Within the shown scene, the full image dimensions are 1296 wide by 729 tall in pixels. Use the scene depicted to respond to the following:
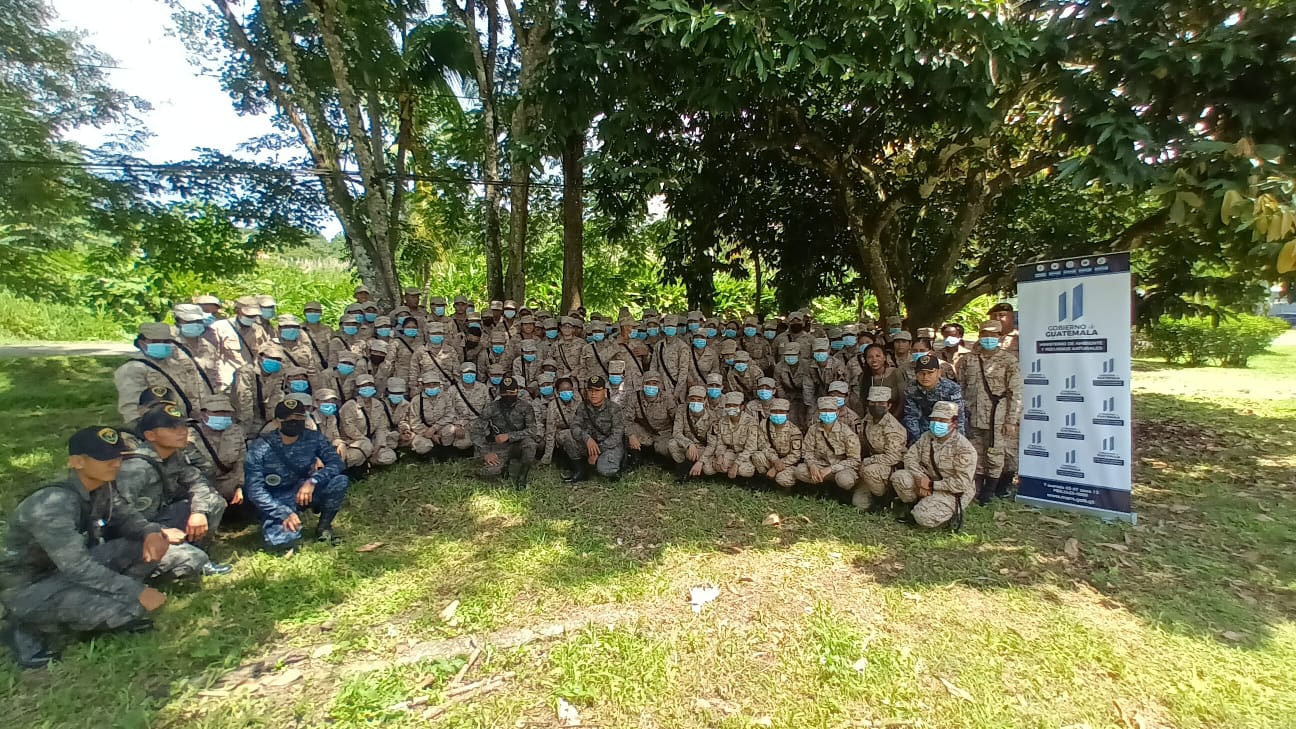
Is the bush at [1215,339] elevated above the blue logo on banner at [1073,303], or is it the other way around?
the blue logo on banner at [1073,303]

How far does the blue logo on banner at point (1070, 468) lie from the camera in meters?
5.57

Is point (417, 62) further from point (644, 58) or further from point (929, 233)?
point (929, 233)

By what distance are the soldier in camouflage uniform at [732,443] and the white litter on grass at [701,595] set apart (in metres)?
2.07

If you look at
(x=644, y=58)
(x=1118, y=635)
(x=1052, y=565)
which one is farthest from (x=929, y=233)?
(x=1118, y=635)

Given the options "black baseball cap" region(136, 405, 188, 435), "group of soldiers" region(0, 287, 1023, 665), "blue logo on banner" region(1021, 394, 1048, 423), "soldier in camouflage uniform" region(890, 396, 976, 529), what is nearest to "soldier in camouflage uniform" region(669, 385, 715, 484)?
"group of soldiers" region(0, 287, 1023, 665)

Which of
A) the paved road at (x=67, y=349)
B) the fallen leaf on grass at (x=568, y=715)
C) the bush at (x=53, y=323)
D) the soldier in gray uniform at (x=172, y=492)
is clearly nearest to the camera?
the fallen leaf on grass at (x=568, y=715)

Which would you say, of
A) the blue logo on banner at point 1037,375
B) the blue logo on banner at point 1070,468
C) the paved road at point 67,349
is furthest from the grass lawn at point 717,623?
the paved road at point 67,349

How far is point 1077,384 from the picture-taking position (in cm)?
554

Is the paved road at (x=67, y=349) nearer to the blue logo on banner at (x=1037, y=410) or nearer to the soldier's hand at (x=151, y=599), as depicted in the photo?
the soldier's hand at (x=151, y=599)

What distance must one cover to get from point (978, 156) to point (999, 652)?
7568 mm

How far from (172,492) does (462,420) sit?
302 centimetres

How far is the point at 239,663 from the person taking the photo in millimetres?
3498

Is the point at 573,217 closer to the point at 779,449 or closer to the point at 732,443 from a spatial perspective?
the point at 732,443

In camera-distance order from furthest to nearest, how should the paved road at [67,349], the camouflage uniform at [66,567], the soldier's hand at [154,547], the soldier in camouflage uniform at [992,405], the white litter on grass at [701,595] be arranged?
the paved road at [67,349] → the soldier in camouflage uniform at [992,405] → the white litter on grass at [701,595] → the soldier's hand at [154,547] → the camouflage uniform at [66,567]
